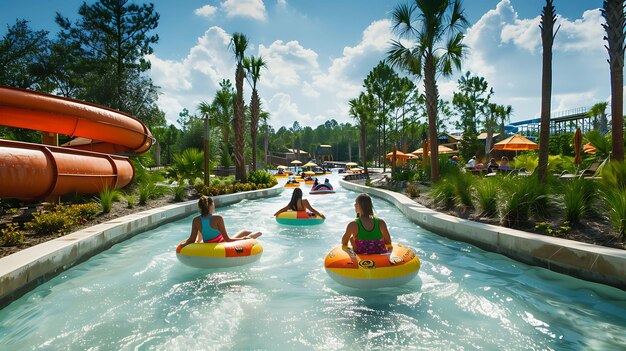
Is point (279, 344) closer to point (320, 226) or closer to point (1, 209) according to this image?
point (320, 226)

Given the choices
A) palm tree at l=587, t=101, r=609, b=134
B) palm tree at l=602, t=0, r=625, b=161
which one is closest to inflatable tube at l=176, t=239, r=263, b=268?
palm tree at l=602, t=0, r=625, b=161

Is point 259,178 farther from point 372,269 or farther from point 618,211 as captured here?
point 618,211

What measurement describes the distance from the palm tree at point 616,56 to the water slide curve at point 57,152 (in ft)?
44.7

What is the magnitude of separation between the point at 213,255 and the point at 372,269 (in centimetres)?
266

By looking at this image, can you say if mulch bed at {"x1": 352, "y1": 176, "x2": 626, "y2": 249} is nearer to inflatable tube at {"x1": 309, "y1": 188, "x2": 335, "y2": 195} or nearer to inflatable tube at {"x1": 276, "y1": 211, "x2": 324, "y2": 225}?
inflatable tube at {"x1": 276, "y1": 211, "x2": 324, "y2": 225}

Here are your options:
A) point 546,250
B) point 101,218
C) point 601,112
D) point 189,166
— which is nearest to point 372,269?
point 546,250

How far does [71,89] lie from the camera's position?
32.0 meters

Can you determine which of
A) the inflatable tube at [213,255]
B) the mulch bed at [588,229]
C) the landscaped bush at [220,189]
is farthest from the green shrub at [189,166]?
the mulch bed at [588,229]

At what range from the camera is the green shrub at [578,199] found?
6.46m

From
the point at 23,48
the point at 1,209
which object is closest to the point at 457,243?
the point at 1,209

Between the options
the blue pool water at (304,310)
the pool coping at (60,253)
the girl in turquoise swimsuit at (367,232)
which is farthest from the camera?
the girl in turquoise swimsuit at (367,232)

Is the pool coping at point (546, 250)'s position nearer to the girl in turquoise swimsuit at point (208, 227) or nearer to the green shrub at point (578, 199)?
the green shrub at point (578, 199)

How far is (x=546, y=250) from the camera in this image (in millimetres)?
5602

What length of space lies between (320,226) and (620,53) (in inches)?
347
